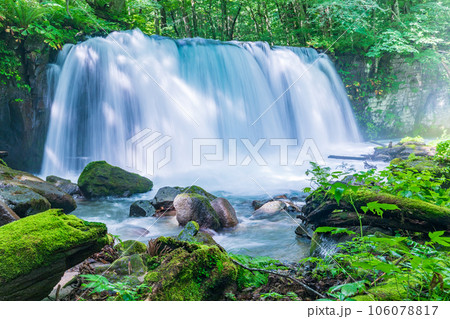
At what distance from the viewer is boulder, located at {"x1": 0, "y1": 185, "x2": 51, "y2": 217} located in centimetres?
350

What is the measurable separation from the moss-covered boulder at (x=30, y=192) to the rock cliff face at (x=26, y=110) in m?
3.03

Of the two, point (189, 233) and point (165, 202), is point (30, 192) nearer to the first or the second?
point (165, 202)

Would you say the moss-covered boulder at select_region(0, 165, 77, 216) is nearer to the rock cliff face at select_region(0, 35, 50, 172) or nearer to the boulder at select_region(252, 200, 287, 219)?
the boulder at select_region(252, 200, 287, 219)

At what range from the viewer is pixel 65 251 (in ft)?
5.38

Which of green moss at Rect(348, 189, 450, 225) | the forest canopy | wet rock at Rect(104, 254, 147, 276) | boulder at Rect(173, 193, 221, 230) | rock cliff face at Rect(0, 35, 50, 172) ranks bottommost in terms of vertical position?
boulder at Rect(173, 193, 221, 230)

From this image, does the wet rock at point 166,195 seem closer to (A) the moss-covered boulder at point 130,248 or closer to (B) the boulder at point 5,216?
(A) the moss-covered boulder at point 130,248

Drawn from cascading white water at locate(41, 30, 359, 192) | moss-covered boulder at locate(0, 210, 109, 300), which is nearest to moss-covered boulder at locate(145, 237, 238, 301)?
moss-covered boulder at locate(0, 210, 109, 300)

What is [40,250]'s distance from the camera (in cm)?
155

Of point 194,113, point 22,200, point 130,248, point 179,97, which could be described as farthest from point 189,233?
point 179,97

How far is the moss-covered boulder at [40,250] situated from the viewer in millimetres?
1467

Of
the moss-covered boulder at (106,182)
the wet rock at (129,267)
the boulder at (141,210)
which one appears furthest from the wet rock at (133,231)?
the wet rock at (129,267)

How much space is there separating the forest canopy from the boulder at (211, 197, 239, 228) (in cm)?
535

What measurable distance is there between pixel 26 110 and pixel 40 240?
6.93m
